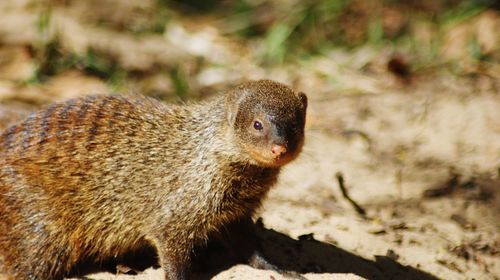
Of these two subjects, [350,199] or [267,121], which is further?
[350,199]

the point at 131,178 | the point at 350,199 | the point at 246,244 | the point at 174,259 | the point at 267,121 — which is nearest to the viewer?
the point at 267,121

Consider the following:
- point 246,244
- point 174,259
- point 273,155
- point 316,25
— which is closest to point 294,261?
point 246,244

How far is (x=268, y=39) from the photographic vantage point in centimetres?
656

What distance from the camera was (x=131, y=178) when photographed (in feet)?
11.5

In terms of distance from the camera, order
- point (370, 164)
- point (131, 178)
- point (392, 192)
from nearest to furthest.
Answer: point (131, 178)
point (392, 192)
point (370, 164)

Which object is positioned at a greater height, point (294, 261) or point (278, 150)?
point (278, 150)

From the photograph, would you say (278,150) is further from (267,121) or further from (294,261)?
(294,261)

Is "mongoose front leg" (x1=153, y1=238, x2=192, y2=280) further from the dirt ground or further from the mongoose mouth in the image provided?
the mongoose mouth

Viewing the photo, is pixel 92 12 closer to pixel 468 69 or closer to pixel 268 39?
pixel 268 39

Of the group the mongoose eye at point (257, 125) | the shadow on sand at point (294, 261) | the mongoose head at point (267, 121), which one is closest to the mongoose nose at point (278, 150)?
the mongoose head at point (267, 121)

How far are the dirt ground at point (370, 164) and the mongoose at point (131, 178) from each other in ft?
0.84

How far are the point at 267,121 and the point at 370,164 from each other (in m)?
1.69

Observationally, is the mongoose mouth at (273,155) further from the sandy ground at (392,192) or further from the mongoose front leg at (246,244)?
the sandy ground at (392,192)

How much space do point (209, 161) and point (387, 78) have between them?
291 cm
